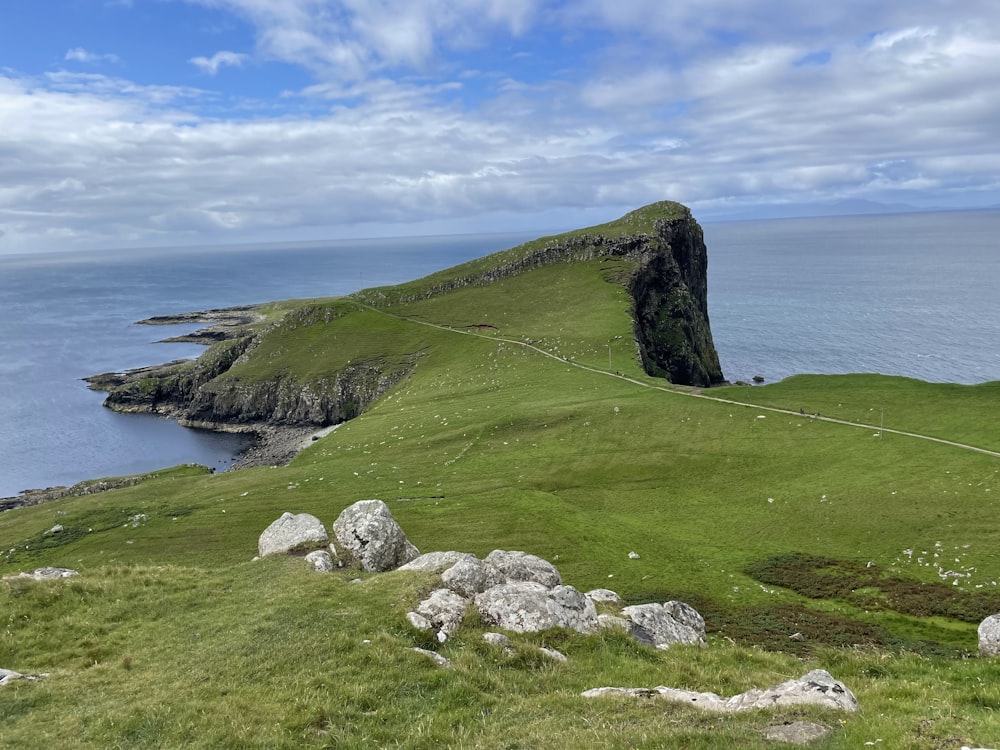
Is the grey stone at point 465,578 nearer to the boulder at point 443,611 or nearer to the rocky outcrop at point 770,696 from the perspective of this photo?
the boulder at point 443,611

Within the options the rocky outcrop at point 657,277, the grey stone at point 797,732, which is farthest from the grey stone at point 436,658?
the rocky outcrop at point 657,277

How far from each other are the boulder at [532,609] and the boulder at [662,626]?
2.03 metres

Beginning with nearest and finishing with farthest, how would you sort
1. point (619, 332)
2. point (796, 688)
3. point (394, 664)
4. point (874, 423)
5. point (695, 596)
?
point (796, 688)
point (394, 664)
point (695, 596)
point (874, 423)
point (619, 332)

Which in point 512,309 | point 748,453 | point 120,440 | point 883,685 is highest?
point 512,309

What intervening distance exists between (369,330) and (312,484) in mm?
83305

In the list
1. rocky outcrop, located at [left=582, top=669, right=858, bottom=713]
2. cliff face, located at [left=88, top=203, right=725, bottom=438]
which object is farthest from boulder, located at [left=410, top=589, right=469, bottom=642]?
cliff face, located at [left=88, top=203, right=725, bottom=438]

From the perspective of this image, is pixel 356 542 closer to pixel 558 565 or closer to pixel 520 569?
pixel 520 569

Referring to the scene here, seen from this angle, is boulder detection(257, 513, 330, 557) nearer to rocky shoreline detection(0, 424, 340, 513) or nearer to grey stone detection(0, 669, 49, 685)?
grey stone detection(0, 669, 49, 685)

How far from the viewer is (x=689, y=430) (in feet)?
224

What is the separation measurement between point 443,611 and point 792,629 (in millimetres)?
21769

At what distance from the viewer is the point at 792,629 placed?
33.0 metres

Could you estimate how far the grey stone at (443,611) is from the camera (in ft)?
70.1

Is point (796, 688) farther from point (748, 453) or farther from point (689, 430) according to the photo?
point (689, 430)

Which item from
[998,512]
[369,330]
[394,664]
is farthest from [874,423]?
[369,330]
